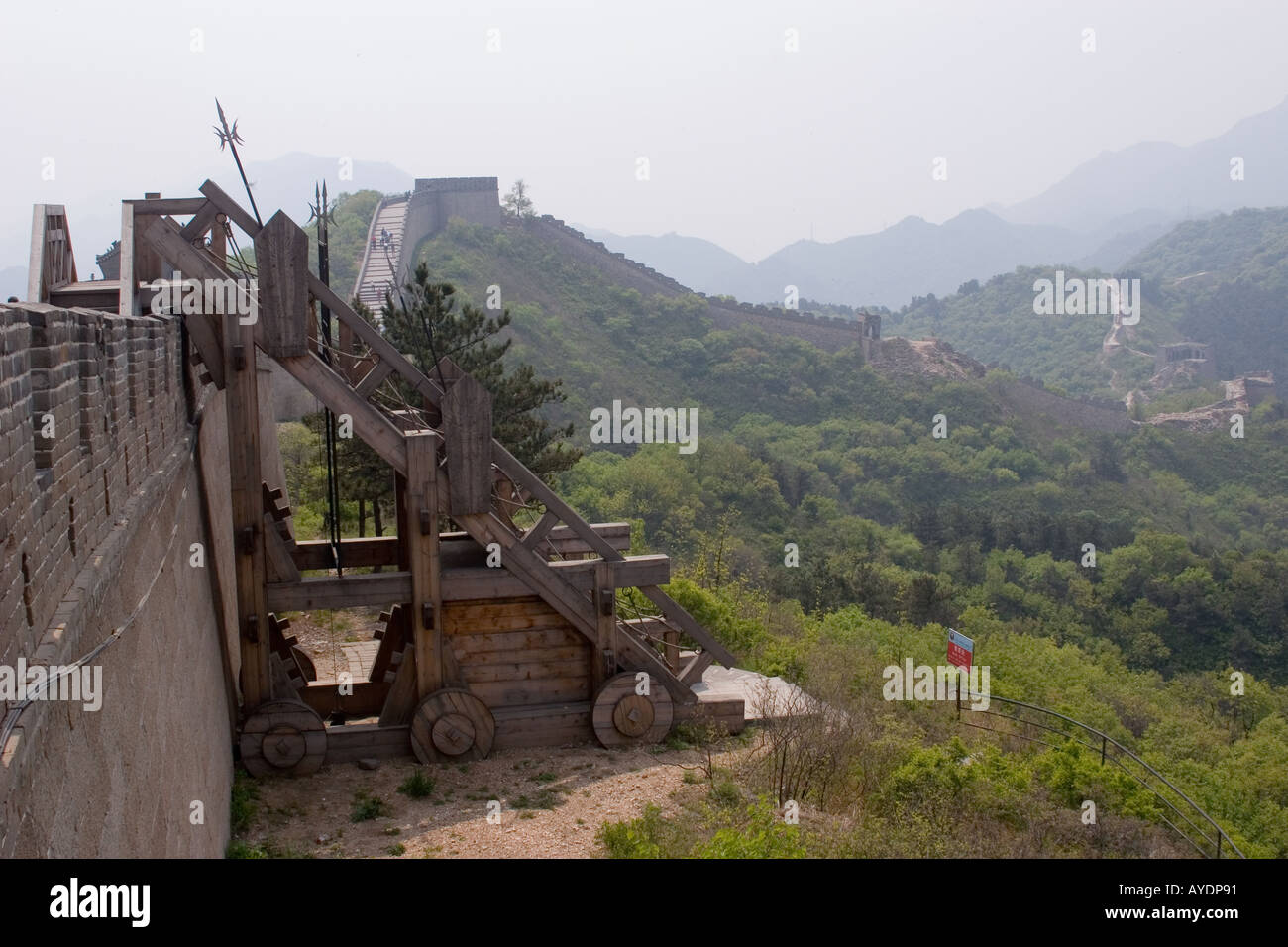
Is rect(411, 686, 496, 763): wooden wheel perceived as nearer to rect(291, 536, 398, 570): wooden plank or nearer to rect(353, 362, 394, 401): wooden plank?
rect(291, 536, 398, 570): wooden plank

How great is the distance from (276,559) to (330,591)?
20.1 inches

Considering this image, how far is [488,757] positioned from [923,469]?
62.1 meters

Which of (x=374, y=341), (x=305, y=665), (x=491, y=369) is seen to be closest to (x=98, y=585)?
(x=374, y=341)

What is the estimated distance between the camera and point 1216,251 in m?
170

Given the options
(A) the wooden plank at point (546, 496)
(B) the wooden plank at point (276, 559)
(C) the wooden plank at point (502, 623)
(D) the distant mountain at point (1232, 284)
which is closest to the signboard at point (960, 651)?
(A) the wooden plank at point (546, 496)

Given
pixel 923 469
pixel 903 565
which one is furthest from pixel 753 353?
pixel 903 565

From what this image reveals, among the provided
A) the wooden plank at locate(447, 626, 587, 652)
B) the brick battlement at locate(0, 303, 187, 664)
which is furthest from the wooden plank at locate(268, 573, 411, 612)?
the brick battlement at locate(0, 303, 187, 664)

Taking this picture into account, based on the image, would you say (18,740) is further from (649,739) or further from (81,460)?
(649,739)

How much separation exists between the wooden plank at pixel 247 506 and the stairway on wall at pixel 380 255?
92.1 ft

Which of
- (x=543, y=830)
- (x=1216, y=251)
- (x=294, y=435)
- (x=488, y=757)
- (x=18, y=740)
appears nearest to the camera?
(x=18, y=740)
